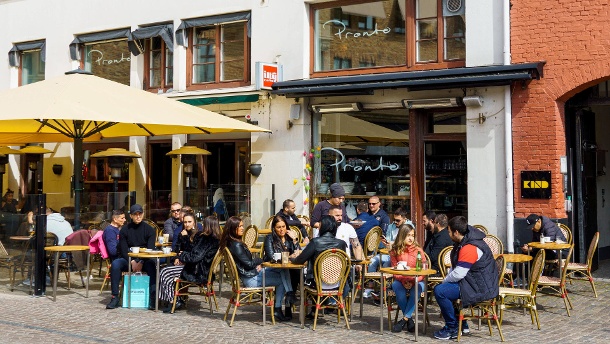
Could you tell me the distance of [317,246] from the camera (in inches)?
405

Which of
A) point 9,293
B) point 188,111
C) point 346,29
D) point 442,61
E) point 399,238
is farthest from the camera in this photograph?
point 346,29

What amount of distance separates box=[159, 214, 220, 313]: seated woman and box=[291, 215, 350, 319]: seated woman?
138 cm

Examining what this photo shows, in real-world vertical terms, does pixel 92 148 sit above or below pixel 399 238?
above

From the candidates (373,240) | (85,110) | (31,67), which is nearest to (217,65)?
(31,67)

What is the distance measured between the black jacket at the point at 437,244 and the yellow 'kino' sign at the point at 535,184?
382cm

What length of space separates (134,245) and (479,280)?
206 inches

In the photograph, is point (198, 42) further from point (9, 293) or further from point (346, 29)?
point (9, 293)

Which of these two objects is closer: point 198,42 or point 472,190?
point 472,190

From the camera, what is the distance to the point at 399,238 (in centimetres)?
1019

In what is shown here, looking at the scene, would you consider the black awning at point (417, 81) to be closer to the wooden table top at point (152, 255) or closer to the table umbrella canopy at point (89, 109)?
the table umbrella canopy at point (89, 109)

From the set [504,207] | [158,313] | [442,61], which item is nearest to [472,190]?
[504,207]

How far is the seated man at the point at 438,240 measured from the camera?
36.1ft

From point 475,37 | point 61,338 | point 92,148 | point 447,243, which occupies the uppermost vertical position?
point 475,37

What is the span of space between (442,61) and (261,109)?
4.14 meters
